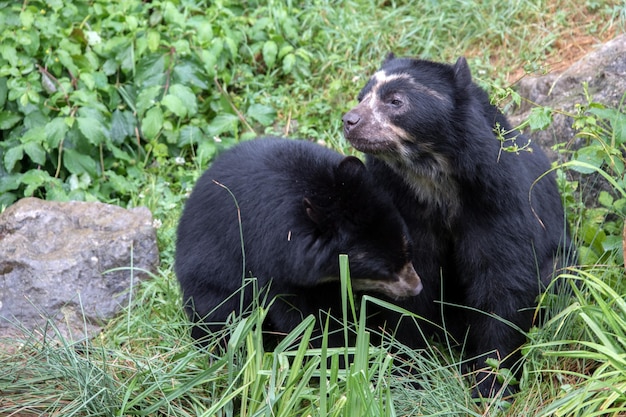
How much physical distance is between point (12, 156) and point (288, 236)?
11.3 ft

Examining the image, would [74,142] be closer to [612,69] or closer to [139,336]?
[139,336]

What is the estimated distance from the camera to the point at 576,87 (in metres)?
6.61

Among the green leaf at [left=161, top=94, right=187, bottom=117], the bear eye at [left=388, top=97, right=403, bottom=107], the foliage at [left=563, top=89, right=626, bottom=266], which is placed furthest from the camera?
the green leaf at [left=161, top=94, right=187, bottom=117]

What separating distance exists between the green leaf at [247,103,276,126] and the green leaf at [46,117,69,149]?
1.62 metres

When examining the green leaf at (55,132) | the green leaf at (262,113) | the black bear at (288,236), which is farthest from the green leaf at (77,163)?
the black bear at (288,236)

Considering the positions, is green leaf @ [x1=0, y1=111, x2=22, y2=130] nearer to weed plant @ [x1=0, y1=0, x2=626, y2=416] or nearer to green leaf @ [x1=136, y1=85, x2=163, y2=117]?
weed plant @ [x1=0, y1=0, x2=626, y2=416]

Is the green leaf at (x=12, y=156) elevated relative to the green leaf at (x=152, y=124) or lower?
lower

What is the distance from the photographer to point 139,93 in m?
7.46

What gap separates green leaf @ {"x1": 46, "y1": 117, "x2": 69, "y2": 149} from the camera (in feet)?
23.0

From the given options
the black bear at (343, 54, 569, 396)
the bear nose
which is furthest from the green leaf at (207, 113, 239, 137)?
the bear nose

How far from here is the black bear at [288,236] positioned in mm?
4570

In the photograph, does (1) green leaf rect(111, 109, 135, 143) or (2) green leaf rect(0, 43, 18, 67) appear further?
(1) green leaf rect(111, 109, 135, 143)

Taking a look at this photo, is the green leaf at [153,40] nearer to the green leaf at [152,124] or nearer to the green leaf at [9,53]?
the green leaf at [152,124]

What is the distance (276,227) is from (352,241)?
41 cm
